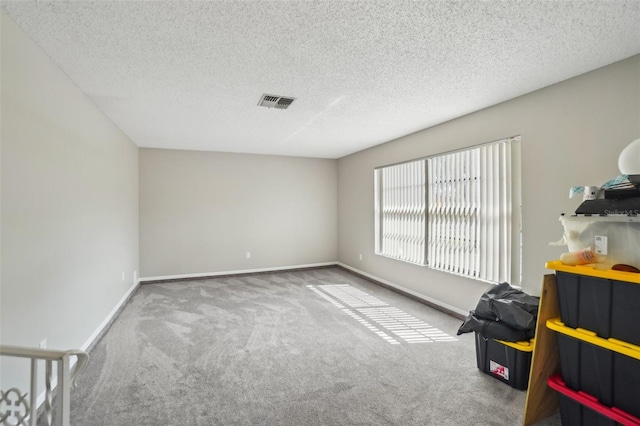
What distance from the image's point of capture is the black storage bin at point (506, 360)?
230cm

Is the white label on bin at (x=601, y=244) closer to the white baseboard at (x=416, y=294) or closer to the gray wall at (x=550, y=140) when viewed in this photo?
the gray wall at (x=550, y=140)

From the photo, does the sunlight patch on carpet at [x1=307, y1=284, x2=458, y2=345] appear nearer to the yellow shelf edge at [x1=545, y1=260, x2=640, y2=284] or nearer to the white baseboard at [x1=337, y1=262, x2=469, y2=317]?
the white baseboard at [x1=337, y1=262, x2=469, y2=317]

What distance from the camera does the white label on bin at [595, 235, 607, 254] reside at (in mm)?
1751

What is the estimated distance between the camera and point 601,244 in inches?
69.6

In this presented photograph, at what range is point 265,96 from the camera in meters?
3.08

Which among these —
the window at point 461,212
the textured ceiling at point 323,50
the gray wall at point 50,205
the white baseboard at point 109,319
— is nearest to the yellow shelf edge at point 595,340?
the window at point 461,212

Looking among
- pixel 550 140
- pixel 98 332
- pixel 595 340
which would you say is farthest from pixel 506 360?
pixel 98 332

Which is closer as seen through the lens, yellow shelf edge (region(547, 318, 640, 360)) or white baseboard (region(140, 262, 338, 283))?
yellow shelf edge (region(547, 318, 640, 360))

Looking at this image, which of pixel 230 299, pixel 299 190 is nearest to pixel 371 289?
pixel 230 299

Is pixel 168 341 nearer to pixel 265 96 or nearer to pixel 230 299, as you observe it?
pixel 230 299

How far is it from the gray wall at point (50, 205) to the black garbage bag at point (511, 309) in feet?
10.9

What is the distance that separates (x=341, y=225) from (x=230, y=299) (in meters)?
3.09

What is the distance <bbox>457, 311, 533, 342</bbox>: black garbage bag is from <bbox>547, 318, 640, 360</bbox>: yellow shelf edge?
0.48 meters

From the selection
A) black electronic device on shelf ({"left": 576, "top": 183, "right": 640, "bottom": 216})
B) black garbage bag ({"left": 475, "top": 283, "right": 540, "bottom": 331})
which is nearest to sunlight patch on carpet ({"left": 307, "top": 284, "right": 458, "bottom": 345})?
black garbage bag ({"left": 475, "top": 283, "right": 540, "bottom": 331})
